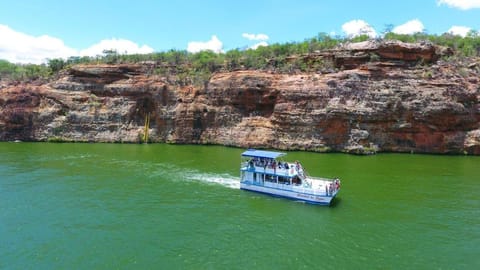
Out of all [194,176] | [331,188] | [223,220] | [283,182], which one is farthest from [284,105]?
[223,220]

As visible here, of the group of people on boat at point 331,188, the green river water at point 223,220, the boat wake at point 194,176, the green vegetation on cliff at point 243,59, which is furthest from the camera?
the green vegetation on cliff at point 243,59

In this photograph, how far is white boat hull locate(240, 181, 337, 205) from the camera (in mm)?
29938

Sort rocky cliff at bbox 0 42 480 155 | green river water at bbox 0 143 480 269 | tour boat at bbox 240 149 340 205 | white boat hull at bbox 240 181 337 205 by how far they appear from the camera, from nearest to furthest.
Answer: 1. green river water at bbox 0 143 480 269
2. white boat hull at bbox 240 181 337 205
3. tour boat at bbox 240 149 340 205
4. rocky cliff at bbox 0 42 480 155

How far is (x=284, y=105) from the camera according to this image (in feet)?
198

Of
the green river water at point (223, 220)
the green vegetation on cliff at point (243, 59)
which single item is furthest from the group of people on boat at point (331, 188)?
the green vegetation on cliff at point (243, 59)

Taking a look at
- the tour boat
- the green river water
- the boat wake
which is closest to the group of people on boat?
the tour boat

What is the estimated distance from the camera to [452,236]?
77.9 ft

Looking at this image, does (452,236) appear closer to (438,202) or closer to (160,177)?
(438,202)

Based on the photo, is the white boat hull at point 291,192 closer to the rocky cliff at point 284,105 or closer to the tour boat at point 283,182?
the tour boat at point 283,182

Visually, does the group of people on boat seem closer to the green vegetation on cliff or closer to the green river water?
the green river water

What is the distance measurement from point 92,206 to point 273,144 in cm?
3553

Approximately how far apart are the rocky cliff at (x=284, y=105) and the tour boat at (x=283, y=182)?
2414 cm

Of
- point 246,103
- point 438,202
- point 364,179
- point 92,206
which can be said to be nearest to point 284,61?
point 246,103

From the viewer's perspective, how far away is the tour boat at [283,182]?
3028 centimetres
